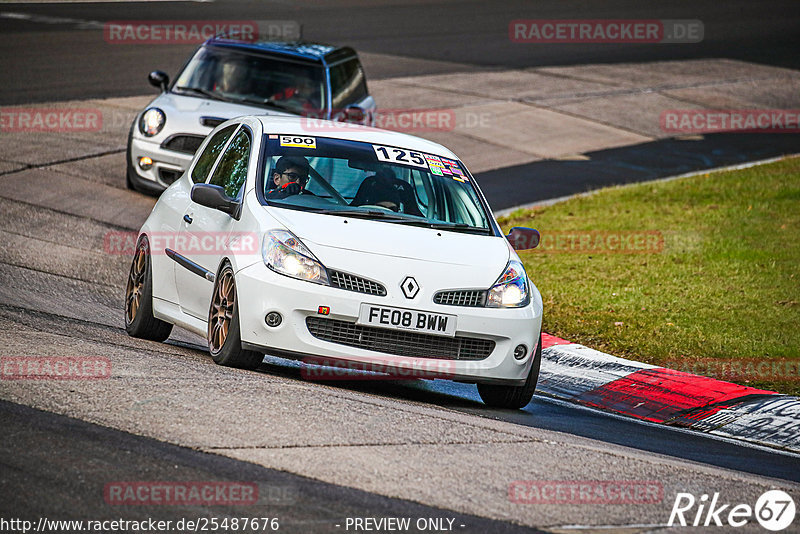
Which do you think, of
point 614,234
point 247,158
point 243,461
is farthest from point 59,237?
point 243,461

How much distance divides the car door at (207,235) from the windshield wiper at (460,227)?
4.33ft

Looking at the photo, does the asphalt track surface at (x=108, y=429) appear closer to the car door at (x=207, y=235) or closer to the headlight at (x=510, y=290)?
the car door at (x=207, y=235)

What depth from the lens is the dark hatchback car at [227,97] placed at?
1372 centimetres

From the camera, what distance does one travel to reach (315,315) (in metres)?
7.16

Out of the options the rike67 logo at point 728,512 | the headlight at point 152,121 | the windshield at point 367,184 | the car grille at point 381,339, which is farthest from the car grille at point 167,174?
the rike67 logo at point 728,512

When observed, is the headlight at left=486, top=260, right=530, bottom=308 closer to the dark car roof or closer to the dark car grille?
the dark car grille

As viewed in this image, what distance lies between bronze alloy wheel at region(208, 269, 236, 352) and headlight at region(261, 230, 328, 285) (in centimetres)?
30

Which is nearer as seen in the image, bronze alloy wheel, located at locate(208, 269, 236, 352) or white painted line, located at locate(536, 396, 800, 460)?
bronze alloy wheel, located at locate(208, 269, 236, 352)

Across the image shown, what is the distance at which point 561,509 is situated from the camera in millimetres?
5375

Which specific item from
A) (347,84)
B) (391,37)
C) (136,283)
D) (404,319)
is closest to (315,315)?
(404,319)

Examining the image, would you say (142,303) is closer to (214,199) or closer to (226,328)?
(214,199)

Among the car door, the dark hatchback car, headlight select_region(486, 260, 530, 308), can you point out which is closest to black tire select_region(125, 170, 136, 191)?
the dark hatchback car

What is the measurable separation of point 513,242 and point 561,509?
3.31 meters

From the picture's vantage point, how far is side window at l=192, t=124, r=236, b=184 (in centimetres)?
896
